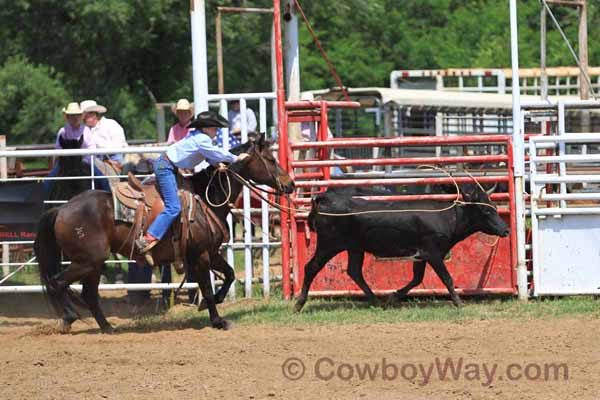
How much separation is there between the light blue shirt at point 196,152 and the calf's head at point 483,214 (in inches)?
97.1

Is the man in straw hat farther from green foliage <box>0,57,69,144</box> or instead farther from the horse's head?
green foliage <box>0,57,69,144</box>

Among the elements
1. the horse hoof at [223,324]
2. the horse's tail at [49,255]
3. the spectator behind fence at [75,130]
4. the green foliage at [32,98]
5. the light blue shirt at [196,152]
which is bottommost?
the horse hoof at [223,324]

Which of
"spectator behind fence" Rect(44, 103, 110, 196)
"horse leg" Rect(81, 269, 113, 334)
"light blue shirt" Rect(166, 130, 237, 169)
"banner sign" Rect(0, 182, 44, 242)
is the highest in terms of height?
"spectator behind fence" Rect(44, 103, 110, 196)

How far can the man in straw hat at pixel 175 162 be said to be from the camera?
980 centimetres

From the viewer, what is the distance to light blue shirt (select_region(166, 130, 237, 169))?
32.2 ft

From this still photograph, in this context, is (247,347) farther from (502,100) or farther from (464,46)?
(464,46)

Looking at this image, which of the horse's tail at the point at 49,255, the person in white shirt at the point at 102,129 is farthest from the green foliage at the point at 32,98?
the horse's tail at the point at 49,255

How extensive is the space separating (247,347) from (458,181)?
3287mm

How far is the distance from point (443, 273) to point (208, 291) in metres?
2.30

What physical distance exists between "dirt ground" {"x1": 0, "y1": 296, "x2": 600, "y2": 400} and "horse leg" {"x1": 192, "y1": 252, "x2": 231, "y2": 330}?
0.17 metres

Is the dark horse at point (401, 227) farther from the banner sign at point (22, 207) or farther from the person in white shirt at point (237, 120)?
the banner sign at point (22, 207)

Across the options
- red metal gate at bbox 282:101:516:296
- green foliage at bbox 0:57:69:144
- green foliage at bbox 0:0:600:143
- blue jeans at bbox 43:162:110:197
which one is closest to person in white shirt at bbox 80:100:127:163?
blue jeans at bbox 43:162:110:197

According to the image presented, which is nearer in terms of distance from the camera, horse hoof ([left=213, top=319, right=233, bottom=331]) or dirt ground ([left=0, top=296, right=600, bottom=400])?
dirt ground ([left=0, top=296, right=600, bottom=400])

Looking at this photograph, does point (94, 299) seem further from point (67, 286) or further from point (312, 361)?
point (312, 361)
